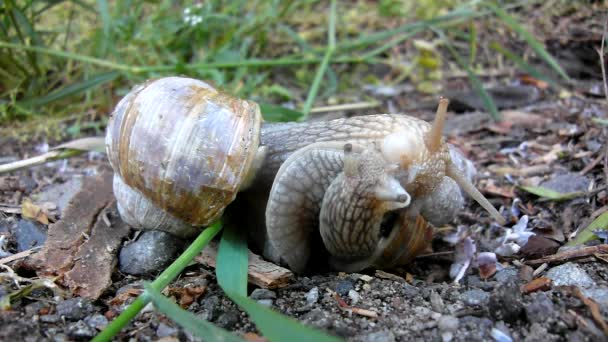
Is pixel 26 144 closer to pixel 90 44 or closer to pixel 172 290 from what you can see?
pixel 90 44

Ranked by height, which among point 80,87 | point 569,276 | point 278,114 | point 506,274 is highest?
point 80,87

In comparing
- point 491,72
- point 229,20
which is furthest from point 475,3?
point 229,20

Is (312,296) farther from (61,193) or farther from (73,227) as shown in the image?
(61,193)

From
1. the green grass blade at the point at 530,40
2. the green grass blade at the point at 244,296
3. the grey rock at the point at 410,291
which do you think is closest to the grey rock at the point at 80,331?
the green grass blade at the point at 244,296

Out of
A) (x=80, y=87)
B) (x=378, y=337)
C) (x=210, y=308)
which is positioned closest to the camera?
(x=378, y=337)

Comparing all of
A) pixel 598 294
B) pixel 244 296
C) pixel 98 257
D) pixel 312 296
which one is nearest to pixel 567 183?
pixel 598 294
